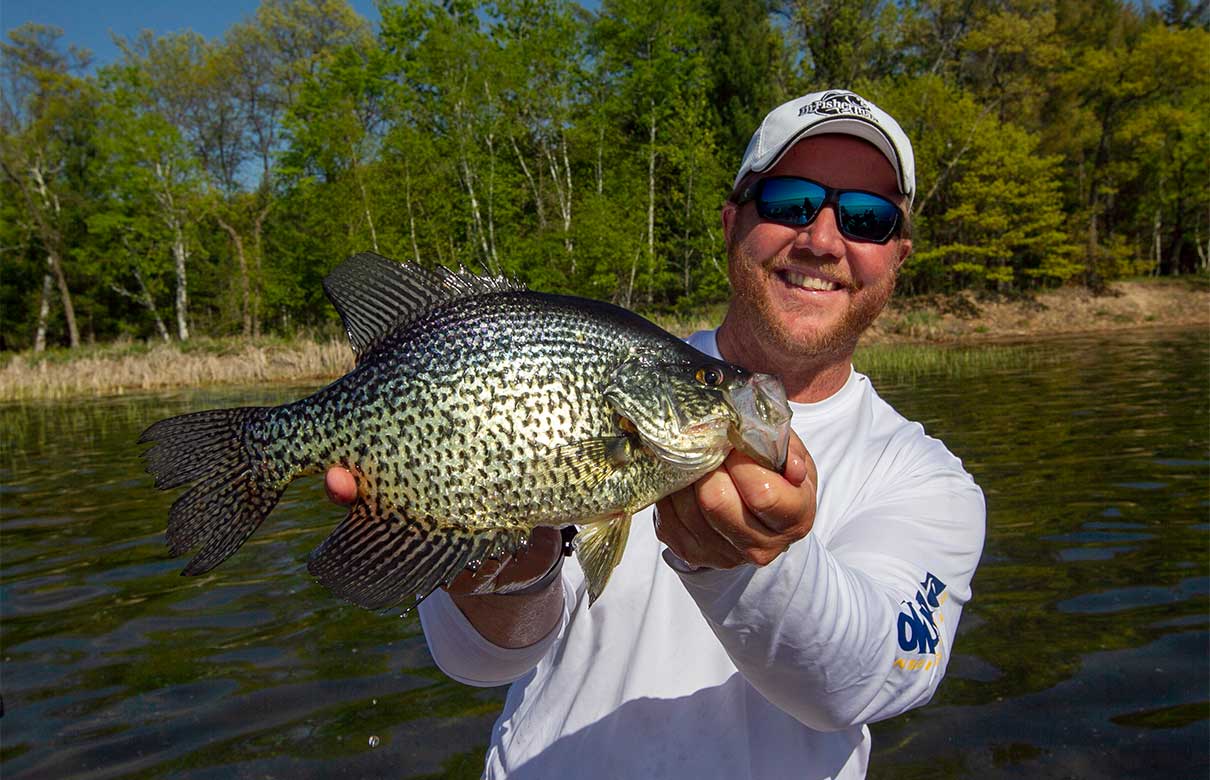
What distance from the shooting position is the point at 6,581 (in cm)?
680

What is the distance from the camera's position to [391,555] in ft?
6.82

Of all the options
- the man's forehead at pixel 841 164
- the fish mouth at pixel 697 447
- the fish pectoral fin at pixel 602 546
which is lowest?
the fish pectoral fin at pixel 602 546

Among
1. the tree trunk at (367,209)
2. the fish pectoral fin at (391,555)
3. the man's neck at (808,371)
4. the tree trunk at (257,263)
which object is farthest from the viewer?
the tree trunk at (257,263)

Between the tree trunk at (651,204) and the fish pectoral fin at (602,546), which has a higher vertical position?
the tree trunk at (651,204)

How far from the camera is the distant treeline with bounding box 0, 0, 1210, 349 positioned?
112ft

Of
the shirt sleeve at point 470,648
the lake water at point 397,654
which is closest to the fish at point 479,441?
the shirt sleeve at point 470,648

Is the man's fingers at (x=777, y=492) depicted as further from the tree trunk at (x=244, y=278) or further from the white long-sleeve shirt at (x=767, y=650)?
the tree trunk at (x=244, y=278)

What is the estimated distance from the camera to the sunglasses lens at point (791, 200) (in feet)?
10.6

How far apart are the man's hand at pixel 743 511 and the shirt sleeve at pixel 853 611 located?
5 cm

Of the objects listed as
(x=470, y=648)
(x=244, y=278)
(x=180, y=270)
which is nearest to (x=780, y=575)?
(x=470, y=648)

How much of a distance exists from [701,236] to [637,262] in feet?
12.3

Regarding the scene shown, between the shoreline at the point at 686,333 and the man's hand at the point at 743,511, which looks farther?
the shoreline at the point at 686,333

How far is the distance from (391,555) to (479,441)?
0.35m

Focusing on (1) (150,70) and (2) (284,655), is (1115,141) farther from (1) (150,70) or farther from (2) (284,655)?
(2) (284,655)
